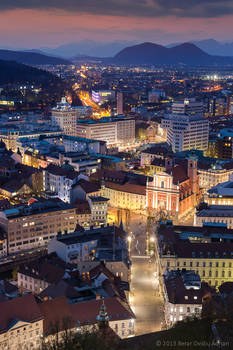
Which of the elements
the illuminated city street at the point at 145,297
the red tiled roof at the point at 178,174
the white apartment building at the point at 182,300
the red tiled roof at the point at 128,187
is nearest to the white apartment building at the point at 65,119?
the red tiled roof at the point at 128,187

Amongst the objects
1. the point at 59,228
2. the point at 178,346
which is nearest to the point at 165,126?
the point at 59,228

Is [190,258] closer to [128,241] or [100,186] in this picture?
[128,241]

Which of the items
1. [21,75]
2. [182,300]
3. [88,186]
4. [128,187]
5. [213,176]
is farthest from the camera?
[21,75]

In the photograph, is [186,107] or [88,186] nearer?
[88,186]

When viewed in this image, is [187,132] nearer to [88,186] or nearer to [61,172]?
[61,172]

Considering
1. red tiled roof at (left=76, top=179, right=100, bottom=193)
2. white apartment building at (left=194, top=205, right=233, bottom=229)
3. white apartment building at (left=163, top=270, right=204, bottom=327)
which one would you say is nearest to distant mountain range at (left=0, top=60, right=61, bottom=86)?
red tiled roof at (left=76, top=179, right=100, bottom=193)

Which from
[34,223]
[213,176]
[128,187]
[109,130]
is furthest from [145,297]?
[109,130]

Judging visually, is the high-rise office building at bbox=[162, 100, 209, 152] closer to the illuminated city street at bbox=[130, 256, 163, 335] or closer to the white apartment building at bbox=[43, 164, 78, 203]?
the white apartment building at bbox=[43, 164, 78, 203]
